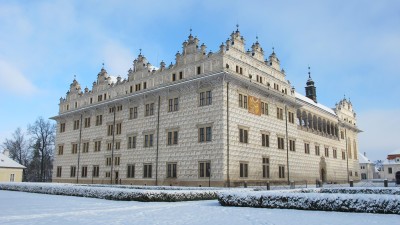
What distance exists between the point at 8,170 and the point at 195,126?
37664 mm

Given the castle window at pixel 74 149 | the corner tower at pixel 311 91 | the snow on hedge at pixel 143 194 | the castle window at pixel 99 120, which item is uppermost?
the corner tower at pixel 311 91

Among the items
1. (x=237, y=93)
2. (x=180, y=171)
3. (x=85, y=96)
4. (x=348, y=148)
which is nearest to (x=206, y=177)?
(x=180, y=171)

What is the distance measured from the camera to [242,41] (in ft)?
116

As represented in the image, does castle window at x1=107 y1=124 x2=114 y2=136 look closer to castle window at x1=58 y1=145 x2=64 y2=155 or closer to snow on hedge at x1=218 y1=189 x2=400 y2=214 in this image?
castle window at x1=58 y1=145 x2=64 y2=155

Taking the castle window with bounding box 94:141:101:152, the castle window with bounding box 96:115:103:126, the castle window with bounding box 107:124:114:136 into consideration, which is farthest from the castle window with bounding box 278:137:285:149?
the castle window with bounding box 96:115:103:126

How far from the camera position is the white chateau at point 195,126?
32.2m

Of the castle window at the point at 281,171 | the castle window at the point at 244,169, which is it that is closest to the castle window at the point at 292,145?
the castle window at the point at 281,171

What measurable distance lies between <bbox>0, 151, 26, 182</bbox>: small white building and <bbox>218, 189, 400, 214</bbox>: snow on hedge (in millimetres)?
49419

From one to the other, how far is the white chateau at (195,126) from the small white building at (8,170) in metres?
10.3

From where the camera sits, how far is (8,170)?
55250 mm

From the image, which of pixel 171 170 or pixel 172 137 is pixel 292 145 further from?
pixel 171 170

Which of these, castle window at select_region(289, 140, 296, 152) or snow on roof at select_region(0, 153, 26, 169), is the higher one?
castle window at select_region(289, 140, 296, 152)

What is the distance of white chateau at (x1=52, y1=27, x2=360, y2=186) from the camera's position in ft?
105

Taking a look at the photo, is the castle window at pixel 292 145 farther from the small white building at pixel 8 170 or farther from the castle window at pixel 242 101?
the small white building at pixel 8 170
